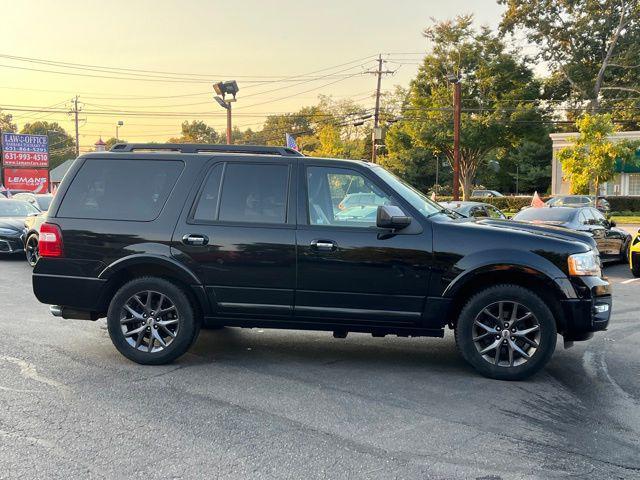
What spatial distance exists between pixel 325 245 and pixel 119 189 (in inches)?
80.9

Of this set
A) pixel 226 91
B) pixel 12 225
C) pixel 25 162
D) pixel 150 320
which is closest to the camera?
pixel 150 320

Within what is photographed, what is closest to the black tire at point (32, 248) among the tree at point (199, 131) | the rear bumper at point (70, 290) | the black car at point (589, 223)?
the rear bumper at point (70, 290)

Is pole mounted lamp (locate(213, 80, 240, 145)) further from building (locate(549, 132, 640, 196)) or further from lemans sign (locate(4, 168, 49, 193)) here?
building (locate(549, 132, 640, 196))

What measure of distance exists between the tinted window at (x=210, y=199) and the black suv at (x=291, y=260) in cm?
1

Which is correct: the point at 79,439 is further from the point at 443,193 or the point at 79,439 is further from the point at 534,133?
the point at 443,193

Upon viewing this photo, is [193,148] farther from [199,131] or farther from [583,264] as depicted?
[199,131]

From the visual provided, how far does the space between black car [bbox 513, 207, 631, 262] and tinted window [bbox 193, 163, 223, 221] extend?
26.8ft

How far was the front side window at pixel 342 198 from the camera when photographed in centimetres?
544

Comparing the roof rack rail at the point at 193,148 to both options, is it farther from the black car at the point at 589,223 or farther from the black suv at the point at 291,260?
the black car at the point at 589,223

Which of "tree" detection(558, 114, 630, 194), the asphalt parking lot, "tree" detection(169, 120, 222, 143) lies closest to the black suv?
the asphalt parking lot

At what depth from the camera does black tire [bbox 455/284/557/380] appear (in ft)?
16.9

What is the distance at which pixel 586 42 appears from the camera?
48.0 m

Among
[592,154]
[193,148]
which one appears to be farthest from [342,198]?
[592,154]

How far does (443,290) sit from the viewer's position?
206 inches
